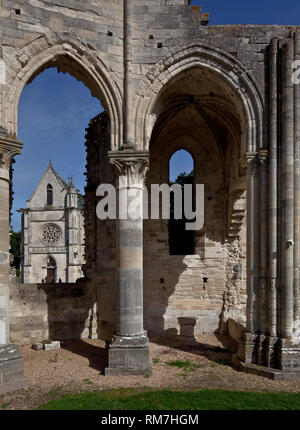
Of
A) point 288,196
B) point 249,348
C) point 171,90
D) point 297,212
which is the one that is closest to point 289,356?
point 249,348

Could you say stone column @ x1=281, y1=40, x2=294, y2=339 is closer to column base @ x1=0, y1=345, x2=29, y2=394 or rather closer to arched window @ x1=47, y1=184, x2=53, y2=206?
column base @ x1=0, y1=345, x2=29, y2=394

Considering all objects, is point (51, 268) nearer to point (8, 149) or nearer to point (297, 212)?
point (8, 149)

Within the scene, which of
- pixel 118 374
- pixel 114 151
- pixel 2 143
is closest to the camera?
pixel 2 143

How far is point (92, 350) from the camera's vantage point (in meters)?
8.91

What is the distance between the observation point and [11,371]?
20.3ft

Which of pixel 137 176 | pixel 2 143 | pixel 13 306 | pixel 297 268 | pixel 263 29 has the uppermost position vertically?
pixel 263 29

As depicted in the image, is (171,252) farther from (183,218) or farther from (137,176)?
(137,176)

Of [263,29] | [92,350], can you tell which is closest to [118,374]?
[92,350]

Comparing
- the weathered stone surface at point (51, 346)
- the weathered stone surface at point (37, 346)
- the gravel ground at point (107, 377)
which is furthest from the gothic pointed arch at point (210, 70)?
the weathered stone surface at point (37, 346)

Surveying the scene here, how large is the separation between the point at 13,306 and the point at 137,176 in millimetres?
5557

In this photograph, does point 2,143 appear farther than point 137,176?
No

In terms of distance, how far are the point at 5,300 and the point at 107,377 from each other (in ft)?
8.62

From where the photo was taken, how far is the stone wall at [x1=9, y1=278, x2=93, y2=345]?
9.55 metres

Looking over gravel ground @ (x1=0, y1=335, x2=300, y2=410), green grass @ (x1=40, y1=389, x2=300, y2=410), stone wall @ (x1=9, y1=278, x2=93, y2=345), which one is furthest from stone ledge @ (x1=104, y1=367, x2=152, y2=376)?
stone wall @ (x1=9, y1=278, x2=93, y2=345)
